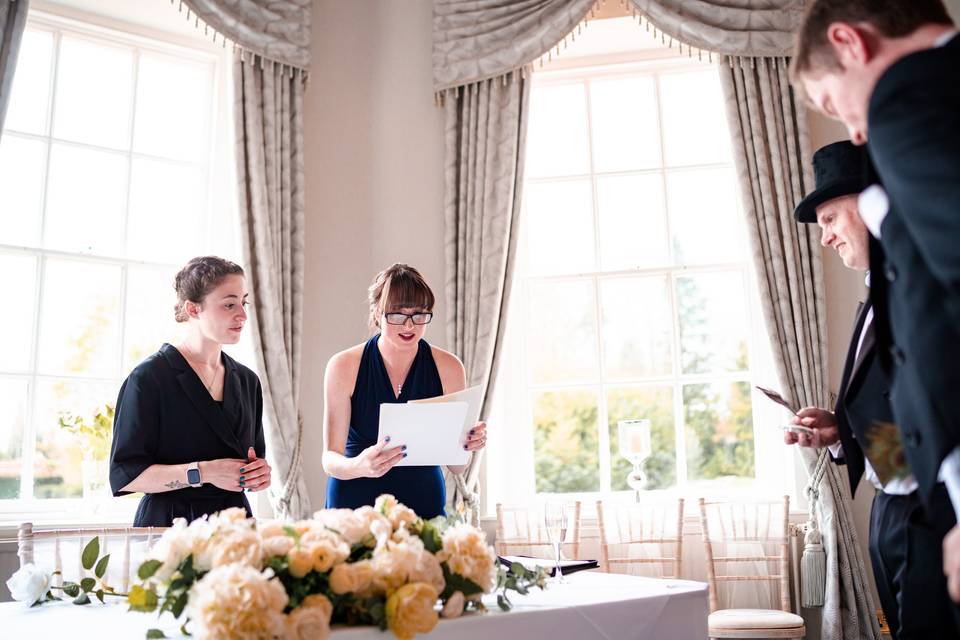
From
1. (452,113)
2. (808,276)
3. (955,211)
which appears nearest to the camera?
(955,211)

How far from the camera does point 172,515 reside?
8.17ft

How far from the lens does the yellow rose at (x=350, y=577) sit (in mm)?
1343

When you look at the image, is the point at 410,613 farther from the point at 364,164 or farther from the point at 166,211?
the point at 364,164

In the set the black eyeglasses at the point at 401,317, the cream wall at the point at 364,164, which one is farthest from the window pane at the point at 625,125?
the black eyeglasses at the point at 401,317

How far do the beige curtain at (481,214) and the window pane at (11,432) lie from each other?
6.47 ft

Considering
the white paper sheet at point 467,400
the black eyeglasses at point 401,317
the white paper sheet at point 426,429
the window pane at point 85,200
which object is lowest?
the white paper sheet at point 426,429

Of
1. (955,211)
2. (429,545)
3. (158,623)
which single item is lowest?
(158,623)

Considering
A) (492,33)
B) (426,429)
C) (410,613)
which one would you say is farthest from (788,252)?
(410,613)

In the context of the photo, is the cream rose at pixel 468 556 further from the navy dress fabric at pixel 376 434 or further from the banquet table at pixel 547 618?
the navy dress fabric at pixel 376 434

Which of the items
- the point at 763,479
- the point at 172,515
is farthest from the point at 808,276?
the point at 172,515

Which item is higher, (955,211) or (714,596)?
(955,211)

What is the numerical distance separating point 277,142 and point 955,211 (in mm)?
3633

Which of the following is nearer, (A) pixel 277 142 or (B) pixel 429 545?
(B) pixel 429 545

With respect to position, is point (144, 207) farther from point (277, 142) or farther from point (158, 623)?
point (158, 623)
